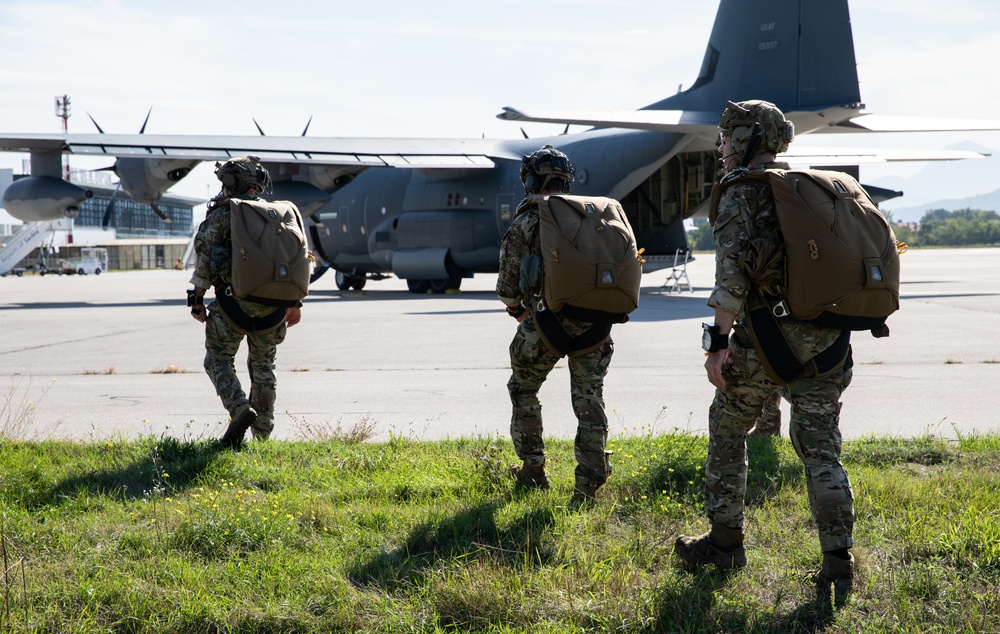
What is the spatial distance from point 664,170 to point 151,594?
68.2 ft

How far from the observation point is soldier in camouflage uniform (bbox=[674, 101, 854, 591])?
3.87 m

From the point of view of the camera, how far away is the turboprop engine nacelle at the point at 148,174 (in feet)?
73.0

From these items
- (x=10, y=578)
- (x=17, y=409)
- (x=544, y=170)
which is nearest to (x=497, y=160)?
(x=17, y=409)

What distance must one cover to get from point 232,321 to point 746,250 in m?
4.21

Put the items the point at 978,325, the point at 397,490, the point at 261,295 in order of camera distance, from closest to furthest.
A: the point at 397,490
the point at 261,295
the point at 978,325

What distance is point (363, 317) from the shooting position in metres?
17.7

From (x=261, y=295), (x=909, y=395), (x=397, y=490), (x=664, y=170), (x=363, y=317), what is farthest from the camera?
(x=664, y=170)

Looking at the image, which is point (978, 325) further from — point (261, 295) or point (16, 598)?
point (16, 598)

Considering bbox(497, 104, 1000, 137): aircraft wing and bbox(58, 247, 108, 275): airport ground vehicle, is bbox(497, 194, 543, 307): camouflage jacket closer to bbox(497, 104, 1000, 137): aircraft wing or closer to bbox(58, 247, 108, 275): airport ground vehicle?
bbox(497, 104, 1000, 137): aircraft wing

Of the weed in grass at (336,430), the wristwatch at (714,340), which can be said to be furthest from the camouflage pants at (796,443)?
the weed in grass at (336,430)

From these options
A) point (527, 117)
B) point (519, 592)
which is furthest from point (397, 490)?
point (527, 117)

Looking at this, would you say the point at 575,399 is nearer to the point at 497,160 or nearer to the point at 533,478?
the point at 533,478

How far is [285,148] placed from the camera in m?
21.8

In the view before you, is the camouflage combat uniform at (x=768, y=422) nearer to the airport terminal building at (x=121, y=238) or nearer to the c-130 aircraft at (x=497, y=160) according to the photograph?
the c-130 aircraft at (x=497, y=160)
